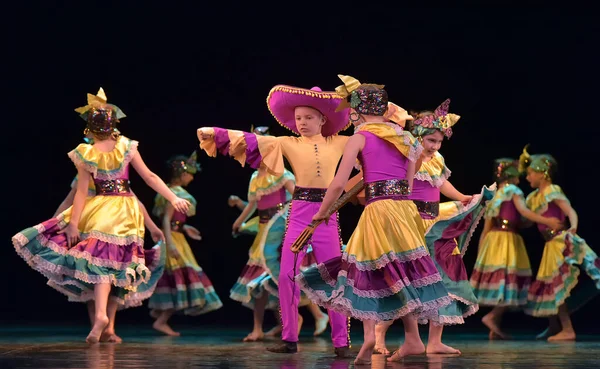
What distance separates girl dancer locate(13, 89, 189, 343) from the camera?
6.08m

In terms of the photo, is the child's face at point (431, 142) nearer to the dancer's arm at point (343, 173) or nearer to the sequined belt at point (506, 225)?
the dancer's arm at point (343, 173)

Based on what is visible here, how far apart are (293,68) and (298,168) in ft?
11.4

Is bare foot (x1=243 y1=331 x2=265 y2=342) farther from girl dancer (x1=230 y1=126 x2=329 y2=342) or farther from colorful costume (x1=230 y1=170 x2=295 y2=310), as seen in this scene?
colorful costume (x1=230 y1=170 x2=295 y2=310)

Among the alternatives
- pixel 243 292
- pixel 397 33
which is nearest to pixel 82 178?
pixel 243 292

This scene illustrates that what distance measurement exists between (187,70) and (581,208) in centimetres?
367

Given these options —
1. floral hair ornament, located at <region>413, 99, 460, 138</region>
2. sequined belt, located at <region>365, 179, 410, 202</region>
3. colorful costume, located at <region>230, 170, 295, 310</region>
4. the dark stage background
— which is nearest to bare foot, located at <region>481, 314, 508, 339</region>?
the dark stage background

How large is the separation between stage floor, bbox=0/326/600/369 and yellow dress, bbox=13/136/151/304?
0.41 meters

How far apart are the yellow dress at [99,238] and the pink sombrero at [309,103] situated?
1.17 meters

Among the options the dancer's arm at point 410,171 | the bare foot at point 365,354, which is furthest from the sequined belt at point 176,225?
the bare foot at point 365,354

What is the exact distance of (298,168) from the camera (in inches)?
205

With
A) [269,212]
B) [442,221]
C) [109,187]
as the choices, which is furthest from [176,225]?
[442,221]

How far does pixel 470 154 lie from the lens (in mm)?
8875

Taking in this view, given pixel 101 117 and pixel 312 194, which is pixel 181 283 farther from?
pixel 312 194

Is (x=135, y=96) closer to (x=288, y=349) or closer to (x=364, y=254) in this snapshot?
(x=288, y=349)
